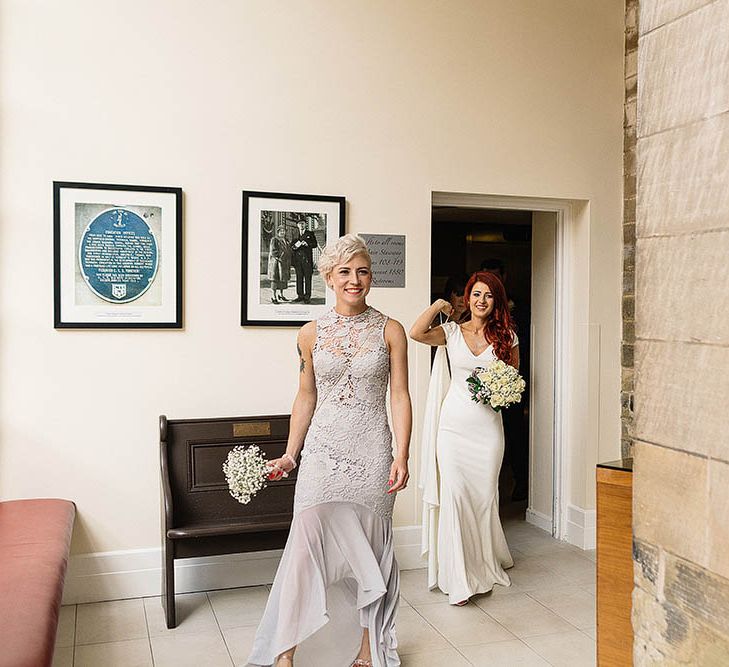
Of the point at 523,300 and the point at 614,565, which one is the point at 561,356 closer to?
the point at 523,300

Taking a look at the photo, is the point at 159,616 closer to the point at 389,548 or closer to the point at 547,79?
the point at 389,548

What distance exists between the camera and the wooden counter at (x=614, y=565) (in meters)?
2.92

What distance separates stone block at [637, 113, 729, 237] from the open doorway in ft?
11.7

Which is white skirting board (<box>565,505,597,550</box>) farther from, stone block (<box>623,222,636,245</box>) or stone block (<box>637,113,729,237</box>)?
stone block (<box>637,113,729,237</box>)

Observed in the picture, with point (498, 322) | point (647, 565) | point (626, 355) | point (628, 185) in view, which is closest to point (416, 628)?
point (498, 322)

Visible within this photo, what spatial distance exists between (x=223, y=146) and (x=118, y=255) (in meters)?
0.85

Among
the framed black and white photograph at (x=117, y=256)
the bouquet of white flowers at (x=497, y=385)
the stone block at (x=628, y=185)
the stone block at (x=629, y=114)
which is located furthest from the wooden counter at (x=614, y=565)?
the stone block at (x=629, y=114)

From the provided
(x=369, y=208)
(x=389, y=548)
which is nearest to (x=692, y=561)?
(x=389, y=548)

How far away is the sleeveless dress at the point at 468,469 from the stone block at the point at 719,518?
315cm

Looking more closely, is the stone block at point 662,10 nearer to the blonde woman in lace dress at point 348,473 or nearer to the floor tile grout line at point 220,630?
the blonde woman in lace dress at point 348,473

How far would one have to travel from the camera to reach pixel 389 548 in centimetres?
355

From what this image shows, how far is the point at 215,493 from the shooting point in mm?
4602

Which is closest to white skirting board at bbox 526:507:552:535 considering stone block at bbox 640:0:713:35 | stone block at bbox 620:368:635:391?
stone block at bbox 620:368:635:391

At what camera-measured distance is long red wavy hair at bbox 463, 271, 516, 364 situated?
4852mm
